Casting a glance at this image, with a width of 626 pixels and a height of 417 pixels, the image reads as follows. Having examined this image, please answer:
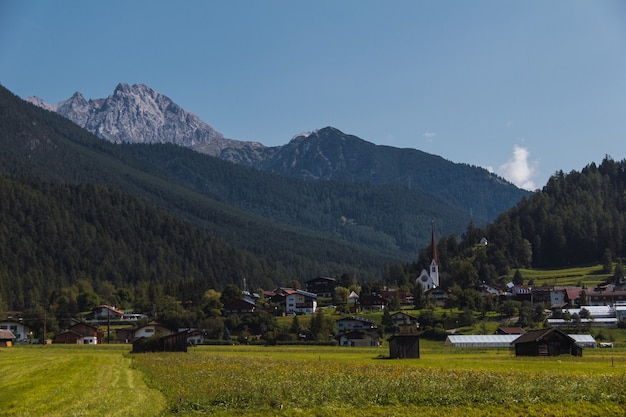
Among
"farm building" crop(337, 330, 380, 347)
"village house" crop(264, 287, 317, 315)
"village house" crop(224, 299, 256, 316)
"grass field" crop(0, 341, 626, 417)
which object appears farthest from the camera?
"village house" crop(264, 287, 317, 315)

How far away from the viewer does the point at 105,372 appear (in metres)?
53.1

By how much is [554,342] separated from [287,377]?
4366 centimetres

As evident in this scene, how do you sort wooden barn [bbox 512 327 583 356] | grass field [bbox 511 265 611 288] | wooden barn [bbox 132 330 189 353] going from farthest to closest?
grass field [bbox 511 265 611 288] < wooden barn [bbox 132 330 189 353] < wooden barn [bbox 512 327 583 356]

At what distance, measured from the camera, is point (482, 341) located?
105688 mm

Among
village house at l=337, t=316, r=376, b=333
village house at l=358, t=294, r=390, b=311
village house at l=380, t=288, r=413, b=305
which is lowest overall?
village house at l=337, t=316, r=376, b=333

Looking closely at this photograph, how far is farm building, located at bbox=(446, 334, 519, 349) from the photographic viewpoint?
104 meters

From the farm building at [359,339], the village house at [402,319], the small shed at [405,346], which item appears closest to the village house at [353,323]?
the village house at [402,319]

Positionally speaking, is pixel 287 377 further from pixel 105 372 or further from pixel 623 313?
pixel 623 313

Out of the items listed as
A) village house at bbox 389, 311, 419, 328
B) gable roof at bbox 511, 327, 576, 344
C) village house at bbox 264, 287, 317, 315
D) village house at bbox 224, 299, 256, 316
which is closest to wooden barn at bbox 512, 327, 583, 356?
gable roof at bbox 511, 327, 576, 344

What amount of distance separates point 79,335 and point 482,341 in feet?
227

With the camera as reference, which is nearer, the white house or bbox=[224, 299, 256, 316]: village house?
bbox=[224, 299, 256, 316]: village house

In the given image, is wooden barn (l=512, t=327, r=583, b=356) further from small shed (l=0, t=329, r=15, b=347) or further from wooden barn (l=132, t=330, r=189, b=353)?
small shed (l=0, t=329, r=15, b=347)

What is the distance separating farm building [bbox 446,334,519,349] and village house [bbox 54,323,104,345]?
205 feet

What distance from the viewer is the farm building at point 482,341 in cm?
10441
